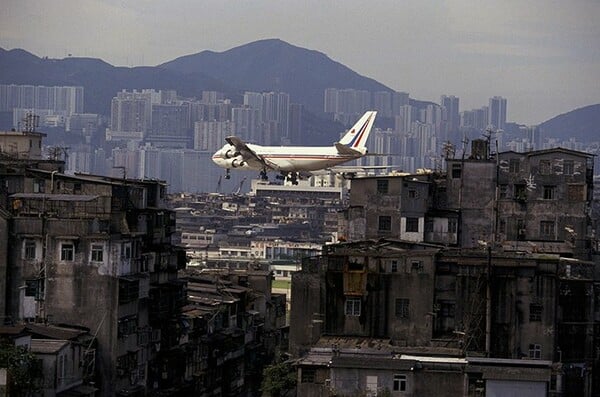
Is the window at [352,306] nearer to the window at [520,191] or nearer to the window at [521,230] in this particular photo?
the window at [521,230]

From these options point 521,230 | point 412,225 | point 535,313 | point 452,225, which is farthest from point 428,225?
point 535,313

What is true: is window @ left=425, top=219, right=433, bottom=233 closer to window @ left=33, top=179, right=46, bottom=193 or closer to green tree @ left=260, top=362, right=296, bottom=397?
green tree @ left=260, top=362, right=296, bottom=397

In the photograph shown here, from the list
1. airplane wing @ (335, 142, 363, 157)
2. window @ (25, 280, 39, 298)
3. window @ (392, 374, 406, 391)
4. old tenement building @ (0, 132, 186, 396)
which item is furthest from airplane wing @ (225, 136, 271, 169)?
window @ (392, 374, 406, 391)

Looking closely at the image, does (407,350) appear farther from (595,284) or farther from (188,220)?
(188,220)

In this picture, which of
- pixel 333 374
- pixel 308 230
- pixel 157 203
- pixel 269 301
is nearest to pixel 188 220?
pixel 308 230

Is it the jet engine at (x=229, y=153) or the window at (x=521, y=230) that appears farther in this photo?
the jet engine at (x=229, y=153)

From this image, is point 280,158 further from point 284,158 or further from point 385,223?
point 385,223

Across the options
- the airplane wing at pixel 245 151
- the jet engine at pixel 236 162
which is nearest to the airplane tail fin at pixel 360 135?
the airplane wing at pixel 245 151
